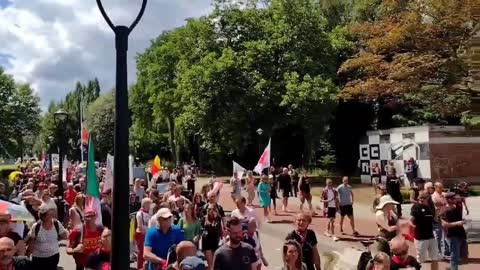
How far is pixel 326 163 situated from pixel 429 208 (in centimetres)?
→ 3640

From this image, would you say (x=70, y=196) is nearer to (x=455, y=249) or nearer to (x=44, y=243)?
(x=44, y=243)

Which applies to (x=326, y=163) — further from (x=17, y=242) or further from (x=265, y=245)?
(x=17, y=242)

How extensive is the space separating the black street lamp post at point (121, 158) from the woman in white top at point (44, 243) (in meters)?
3.54

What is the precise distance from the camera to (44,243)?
8.02 m

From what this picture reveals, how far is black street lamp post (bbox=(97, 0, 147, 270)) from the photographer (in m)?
4.82

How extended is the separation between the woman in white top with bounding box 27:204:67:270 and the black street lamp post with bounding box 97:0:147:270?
3.54 metres

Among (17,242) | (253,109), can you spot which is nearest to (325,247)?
(17,242)

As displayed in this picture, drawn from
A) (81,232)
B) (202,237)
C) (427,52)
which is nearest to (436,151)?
(427,52)

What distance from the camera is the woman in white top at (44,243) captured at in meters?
8.00

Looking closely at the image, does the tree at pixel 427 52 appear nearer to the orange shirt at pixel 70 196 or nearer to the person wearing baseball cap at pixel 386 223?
the person wearing baseball cap at pixel 386 223

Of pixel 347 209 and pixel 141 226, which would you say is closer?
pixel 141 226

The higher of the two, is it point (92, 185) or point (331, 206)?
point (92, 185)

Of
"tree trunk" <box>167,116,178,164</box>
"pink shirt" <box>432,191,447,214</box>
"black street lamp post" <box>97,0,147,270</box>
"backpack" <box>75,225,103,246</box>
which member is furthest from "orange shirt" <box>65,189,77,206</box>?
"tree trunk" <box>167,116,178,164</box>

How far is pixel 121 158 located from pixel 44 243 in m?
3.76
